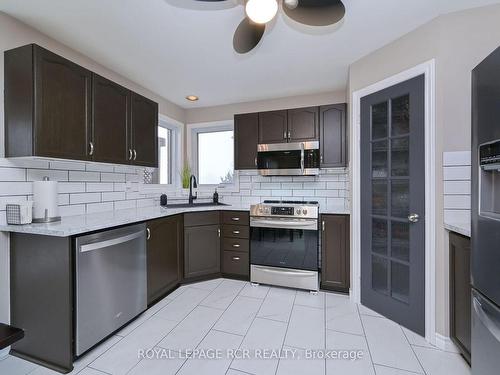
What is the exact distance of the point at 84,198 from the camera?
220 cm

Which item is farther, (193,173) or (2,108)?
(193,173)

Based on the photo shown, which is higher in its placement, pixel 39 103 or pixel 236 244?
pixel 39 103

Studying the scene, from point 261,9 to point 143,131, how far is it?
1842 millimetres

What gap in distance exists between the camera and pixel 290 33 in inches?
75.2

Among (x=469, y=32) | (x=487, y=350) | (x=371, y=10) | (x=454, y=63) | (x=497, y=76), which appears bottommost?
(x=487, y=350)

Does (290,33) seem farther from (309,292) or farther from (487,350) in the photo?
(309,292)

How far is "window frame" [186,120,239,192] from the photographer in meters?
3.67

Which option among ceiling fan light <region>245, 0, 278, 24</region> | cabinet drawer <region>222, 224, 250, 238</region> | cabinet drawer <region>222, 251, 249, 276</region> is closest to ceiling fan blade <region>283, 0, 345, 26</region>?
ceiling fan light <region>245, 0, 278, 24</region>

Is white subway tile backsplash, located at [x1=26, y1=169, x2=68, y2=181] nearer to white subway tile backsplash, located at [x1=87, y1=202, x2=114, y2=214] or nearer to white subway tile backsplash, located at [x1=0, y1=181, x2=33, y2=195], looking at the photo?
white subway tile backsplash, located at [x1=0, y1=181, x2=33, y2=195]

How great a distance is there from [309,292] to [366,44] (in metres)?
2.51

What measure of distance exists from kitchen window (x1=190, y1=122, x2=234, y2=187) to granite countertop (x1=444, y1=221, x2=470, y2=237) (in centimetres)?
267

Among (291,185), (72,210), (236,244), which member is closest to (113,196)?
(72,210)

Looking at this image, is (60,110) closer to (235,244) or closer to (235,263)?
(235,244)

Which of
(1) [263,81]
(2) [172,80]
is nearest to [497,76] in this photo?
(1) [263,81]
